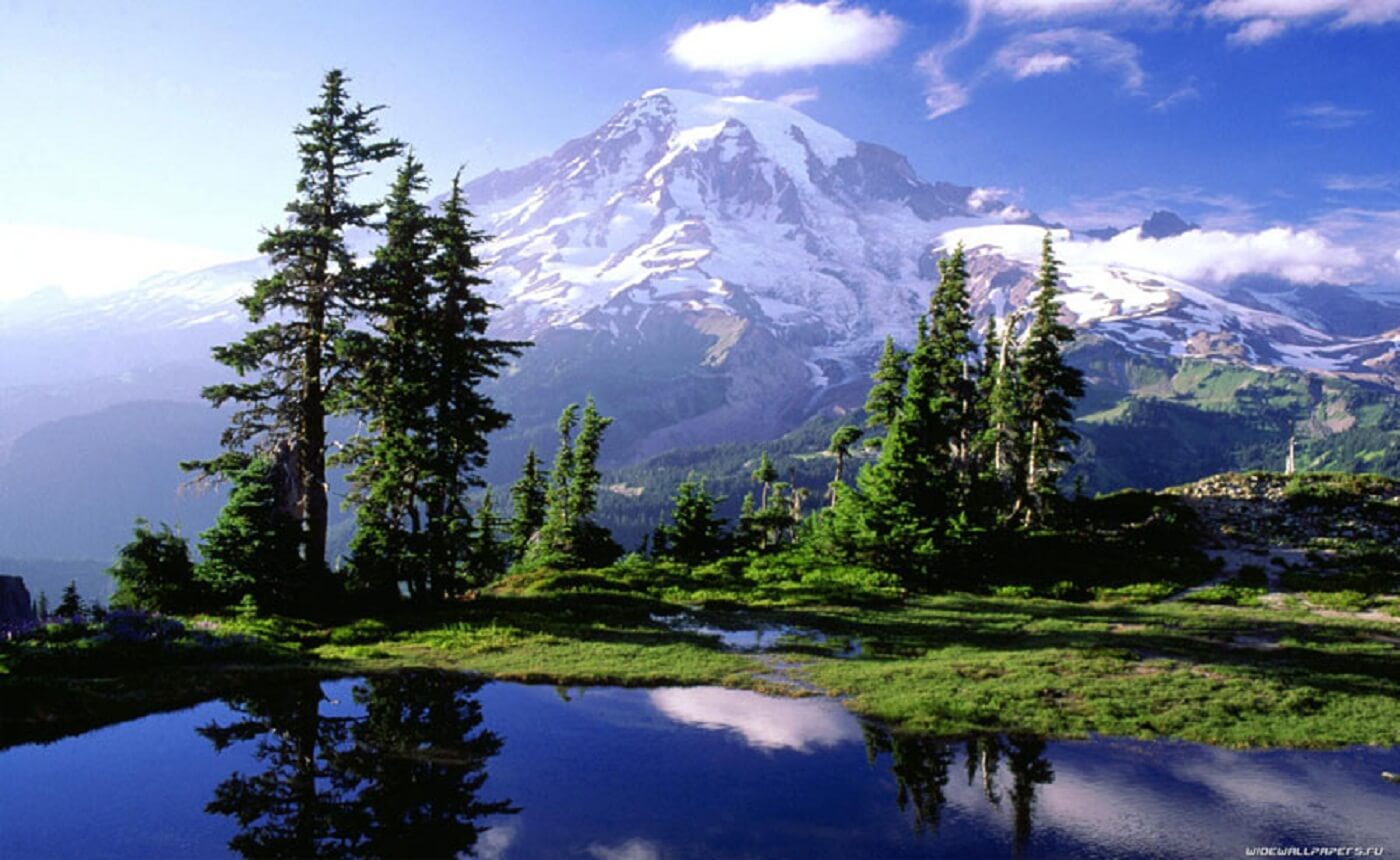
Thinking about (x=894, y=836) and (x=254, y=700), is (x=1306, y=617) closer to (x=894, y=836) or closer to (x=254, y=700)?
(x=894, y=836)

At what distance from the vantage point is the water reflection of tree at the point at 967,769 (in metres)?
12.8

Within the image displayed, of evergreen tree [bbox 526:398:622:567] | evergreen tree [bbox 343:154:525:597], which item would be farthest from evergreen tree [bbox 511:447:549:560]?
evergreen tree [bbox 343:154:525:597]

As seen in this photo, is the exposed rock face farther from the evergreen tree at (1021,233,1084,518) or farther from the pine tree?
the evergreen tree at (1021,233,1084,518)

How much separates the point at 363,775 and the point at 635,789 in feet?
14.4

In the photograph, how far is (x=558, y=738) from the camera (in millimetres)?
15875

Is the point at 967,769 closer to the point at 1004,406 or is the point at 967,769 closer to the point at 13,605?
the point at 13,605

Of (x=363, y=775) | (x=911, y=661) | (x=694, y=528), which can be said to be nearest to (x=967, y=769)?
(x=911, y=661)

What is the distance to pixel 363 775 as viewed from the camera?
44.6 feet

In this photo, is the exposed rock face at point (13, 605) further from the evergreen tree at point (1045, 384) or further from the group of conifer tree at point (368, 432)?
the evergreen tree at point (1045, 384)

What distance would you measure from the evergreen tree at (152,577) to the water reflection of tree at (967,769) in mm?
22286

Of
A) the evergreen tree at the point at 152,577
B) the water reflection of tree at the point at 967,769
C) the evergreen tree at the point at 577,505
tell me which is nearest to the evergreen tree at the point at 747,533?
the evergreen tree at the point at 577,505

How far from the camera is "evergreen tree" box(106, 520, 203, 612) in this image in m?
26.6

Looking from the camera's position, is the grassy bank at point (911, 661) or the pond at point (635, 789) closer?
the pond at point (635, 789)

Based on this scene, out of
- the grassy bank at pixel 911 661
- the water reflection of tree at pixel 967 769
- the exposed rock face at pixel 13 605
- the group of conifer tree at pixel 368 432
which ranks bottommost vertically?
the water reflection of tree at pixel 967 769
